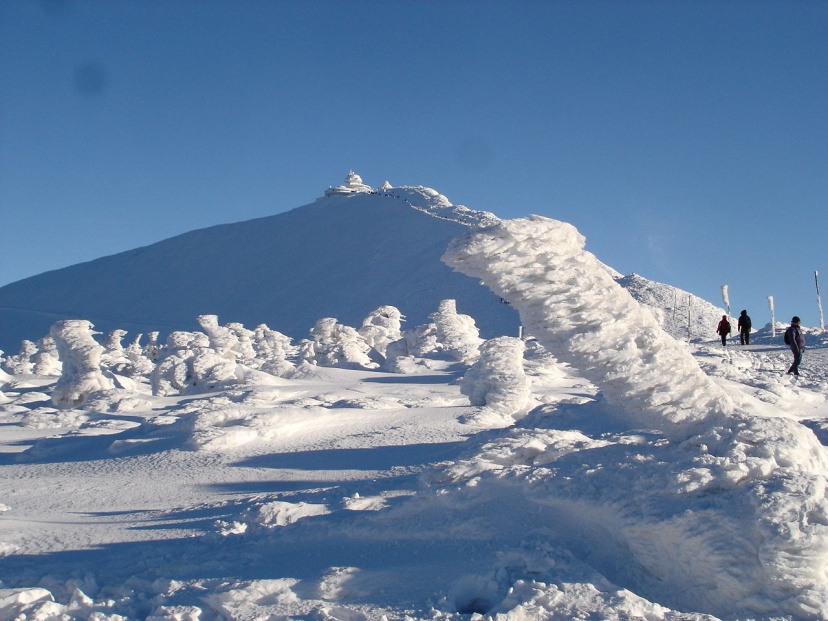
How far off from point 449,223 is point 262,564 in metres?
58.3

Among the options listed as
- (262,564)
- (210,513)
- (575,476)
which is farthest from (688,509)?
(210,513)

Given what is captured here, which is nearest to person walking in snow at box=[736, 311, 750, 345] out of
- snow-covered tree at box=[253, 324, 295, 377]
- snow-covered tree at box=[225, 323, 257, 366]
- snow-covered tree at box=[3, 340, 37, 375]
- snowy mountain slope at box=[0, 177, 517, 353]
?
snow-covered tree at box=[225, 323, 257, 366]

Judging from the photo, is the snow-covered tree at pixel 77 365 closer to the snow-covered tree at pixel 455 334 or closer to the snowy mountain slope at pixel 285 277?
the snow-covered tree at pixel 455 334

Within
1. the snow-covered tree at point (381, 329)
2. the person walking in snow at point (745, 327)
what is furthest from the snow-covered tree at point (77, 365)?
the person walking in snow at point (745, 327)

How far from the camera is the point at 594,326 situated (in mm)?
4309

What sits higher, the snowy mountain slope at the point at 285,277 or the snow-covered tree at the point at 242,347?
the snowy mountain slope at the point at 285,277

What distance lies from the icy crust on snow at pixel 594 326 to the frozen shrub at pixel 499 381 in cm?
580

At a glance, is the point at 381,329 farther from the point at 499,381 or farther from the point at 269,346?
the point at 499,381

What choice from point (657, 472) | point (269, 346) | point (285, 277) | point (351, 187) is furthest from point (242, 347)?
point (351, 187)

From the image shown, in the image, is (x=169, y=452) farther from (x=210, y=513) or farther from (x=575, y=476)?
(x=575, y=476)

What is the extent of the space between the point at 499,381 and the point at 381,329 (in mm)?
18699

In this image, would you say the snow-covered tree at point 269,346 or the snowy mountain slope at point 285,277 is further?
the snowy mountain slope at point 285,277

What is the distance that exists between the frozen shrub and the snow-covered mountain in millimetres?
28087

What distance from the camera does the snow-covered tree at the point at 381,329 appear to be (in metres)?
28.5
